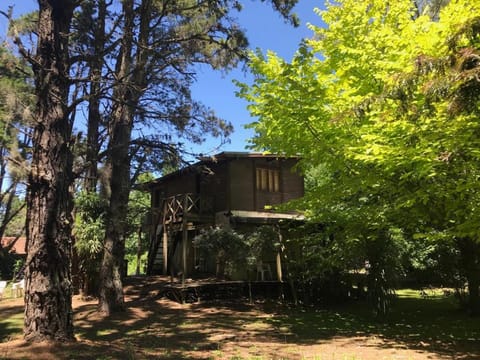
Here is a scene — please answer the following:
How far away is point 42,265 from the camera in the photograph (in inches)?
237

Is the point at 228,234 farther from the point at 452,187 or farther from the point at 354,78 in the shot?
the point at 452,187

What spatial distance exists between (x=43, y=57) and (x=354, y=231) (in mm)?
7628

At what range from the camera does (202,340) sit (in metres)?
8.27

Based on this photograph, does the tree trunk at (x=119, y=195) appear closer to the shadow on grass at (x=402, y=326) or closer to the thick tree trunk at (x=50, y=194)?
the thick tree trunk at (x=50, y=194)

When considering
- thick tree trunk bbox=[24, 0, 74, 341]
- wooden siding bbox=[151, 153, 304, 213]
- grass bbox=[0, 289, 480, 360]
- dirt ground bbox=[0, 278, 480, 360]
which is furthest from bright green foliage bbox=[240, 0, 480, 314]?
wooden siding bbox=[151, 153, 304, 213]

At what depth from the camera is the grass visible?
675cm

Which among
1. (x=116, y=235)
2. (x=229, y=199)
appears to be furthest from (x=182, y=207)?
(x=116, y=235)

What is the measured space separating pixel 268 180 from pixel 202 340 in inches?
439

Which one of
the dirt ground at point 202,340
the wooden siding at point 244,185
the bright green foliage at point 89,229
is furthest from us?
the wooden siding at point 244,185

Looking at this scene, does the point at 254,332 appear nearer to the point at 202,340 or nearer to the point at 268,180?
the point at 202,340

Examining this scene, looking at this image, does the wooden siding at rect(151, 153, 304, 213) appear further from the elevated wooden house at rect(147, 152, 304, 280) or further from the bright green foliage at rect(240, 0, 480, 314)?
the bright green foliage at rect(240, 0, 480, 314)

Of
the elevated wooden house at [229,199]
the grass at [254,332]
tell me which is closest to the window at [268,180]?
the elevated wooden house at [229,199]

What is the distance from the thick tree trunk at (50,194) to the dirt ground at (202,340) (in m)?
0.45

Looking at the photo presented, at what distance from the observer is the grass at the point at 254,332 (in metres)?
6.75
